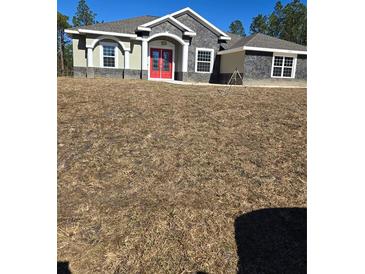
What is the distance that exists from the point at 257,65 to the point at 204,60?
4.11 metres

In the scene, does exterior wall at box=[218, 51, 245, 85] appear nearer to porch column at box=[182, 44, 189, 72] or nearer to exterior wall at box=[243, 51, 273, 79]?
exterior wall at box=[243, 51, 273, 79]

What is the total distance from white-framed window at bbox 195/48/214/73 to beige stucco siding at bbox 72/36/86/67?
825 cm

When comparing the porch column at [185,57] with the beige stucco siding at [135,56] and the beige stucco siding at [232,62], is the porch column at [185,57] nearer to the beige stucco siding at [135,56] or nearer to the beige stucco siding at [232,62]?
the beige stucco siding at [232,62]

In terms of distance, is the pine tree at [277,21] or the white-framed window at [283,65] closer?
the white-framed window at [283,65]

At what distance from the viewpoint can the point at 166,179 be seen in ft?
17.1

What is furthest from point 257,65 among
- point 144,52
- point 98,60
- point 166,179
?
point 166,179

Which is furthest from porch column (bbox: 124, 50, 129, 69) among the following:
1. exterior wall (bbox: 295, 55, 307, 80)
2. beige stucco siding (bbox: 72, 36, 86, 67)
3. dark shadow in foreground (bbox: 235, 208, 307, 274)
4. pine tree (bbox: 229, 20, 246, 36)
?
pine tree (bbox: 229, 20, 246, 36)

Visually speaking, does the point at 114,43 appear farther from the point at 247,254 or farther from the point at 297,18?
the point at 297,18

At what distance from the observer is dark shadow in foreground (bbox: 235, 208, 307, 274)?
11.2ft

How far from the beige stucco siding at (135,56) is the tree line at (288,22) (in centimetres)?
3656

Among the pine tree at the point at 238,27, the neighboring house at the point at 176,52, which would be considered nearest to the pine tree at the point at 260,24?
the pine tree at the point at 238,27

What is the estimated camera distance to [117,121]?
7816mm

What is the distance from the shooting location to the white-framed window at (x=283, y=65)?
2147 cm
